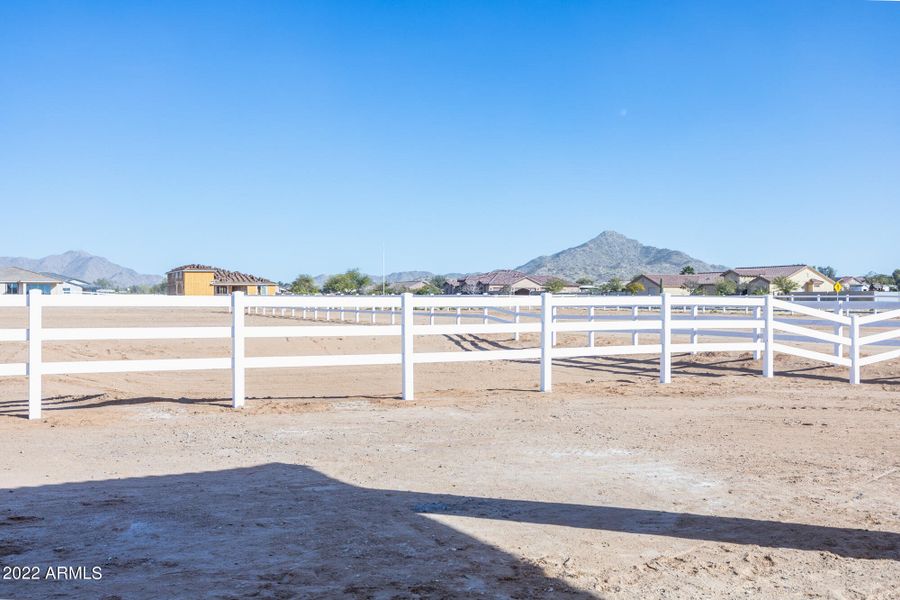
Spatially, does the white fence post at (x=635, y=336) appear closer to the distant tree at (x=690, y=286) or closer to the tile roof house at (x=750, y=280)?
the tile roof house at (x=750, y=280)

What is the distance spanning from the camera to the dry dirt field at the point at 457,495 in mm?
4504

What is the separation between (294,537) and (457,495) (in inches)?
64.0

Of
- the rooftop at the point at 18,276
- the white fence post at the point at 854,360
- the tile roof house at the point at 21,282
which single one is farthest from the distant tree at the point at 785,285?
the rooftop at the point at 18,276

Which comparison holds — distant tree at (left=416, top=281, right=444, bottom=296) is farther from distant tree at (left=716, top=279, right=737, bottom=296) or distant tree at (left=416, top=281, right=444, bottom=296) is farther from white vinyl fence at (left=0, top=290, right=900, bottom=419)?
white vinyl fence at (left=0, top=290, right=900, bottom=419)

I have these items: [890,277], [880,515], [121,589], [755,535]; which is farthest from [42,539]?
[890,277]

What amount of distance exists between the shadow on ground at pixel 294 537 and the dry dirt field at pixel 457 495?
0.02 m

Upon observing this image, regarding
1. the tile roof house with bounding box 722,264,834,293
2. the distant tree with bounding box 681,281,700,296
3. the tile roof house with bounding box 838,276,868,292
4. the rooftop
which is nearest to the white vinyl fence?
the tile roof house with bounding box 838,276,868,292

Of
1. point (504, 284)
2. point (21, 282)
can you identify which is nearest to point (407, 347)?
point (21, 282)

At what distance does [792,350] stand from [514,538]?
1196 centimetres

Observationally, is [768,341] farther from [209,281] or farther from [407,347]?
[209,281]

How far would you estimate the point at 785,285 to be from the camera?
89.7 meters

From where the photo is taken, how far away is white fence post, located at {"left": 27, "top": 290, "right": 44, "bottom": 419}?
1010 centimetres

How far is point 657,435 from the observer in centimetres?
924

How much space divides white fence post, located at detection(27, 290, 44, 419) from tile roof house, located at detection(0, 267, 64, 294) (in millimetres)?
87904
